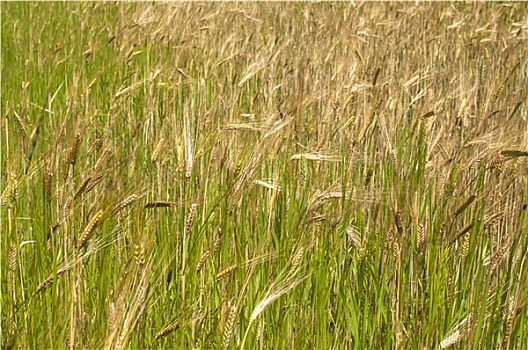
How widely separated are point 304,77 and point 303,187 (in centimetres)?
137

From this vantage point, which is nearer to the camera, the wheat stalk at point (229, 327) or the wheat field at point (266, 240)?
the wheat stalk at point (229, 327)

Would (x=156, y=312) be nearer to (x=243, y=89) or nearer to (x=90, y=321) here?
(x=90, y=321)

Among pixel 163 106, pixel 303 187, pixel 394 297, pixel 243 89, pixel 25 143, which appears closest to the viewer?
pixel 394 297

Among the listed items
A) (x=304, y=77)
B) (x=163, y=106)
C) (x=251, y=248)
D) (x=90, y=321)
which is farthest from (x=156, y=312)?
(x=304, y=77)

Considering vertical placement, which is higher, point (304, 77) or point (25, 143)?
point (304, 77)

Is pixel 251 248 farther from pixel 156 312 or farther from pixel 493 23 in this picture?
pixel 493 23

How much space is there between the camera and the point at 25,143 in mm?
2264

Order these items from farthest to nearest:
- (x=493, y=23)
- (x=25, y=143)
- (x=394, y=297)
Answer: (x=493, y=23), (x=25, y=143), (x=394, y=297)

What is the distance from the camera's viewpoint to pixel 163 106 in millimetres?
2949

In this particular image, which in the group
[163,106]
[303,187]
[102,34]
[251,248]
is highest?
[102,34]

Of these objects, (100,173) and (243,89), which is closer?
(100,173)

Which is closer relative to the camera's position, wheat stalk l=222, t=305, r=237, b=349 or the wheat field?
wheat stalk l=222, t=305, r=237, b=349

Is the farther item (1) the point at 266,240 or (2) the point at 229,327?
(1) the point at 266,240

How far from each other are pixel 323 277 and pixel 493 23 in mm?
3413
